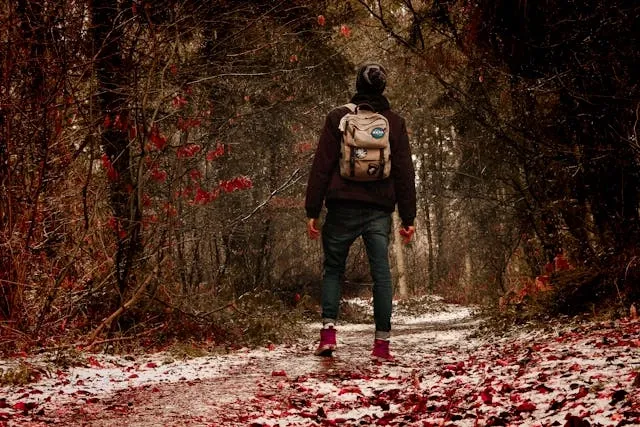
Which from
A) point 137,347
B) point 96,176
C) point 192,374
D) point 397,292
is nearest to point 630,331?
point 192,374

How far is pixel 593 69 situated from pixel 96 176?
459cm

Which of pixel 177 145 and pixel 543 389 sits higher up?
pixel 177 145

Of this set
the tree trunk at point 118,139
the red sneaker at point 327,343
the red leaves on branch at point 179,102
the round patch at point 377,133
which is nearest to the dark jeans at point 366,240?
the red sneaker at point 327,343

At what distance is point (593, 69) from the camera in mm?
5227

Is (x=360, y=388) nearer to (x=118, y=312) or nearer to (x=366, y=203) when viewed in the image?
(x=366, y=203)

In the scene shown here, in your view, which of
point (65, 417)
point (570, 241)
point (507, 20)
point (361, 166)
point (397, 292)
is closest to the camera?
point (65, 417)

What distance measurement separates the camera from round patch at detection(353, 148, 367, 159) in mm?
5090

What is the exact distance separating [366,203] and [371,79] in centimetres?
106

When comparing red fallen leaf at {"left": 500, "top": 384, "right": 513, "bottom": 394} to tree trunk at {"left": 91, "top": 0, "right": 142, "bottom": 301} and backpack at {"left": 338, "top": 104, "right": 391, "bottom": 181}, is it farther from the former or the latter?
tree trunk at {"left": 91, "top": 0, "right": 142, "bottom": 301}

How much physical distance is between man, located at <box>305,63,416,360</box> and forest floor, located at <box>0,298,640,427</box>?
54cm

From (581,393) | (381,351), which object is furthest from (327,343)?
(581,393)

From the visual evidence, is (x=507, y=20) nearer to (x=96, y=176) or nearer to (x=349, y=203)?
(x=349, y=203)

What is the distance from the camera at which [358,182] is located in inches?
205

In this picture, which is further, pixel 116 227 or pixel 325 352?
pixel 116 227
